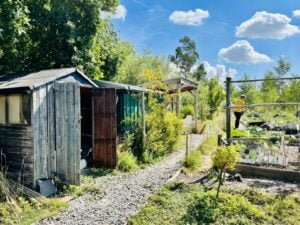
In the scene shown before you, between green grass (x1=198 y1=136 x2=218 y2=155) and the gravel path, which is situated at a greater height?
green grass (x1=198 y1=136 x2=218 y2=155)

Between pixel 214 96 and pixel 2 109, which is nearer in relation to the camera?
pixel 2 109

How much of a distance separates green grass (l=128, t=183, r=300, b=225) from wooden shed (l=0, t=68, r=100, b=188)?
2.20 meters

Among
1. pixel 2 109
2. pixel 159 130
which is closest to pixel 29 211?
pixel 2 109

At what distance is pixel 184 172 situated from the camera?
760 centimetres

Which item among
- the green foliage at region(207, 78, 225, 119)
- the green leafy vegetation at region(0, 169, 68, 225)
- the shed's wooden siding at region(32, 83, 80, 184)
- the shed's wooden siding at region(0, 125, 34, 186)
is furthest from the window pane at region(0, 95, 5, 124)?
the green foliage at region(207, 78, 225, 119)

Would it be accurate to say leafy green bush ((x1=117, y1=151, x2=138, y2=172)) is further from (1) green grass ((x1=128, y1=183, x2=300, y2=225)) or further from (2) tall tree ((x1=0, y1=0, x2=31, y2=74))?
(2) tall tree ((x1=0, y1=0, x2=31, y2=74))

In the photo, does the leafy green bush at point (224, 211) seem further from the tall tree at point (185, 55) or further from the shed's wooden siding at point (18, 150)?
the tall tree at point (185, 55)

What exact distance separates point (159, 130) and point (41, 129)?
4.52 metres

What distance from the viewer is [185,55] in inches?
1757

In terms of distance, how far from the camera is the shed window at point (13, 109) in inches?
237

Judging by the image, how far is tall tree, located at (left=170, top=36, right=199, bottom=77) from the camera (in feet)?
146

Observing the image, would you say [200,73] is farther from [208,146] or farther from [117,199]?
[117,199]

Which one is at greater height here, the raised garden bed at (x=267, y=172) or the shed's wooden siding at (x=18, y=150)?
the shed's wooden siding at (x=18, y=150)

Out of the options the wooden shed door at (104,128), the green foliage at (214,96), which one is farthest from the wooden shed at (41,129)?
the green foliage at (214,96)
